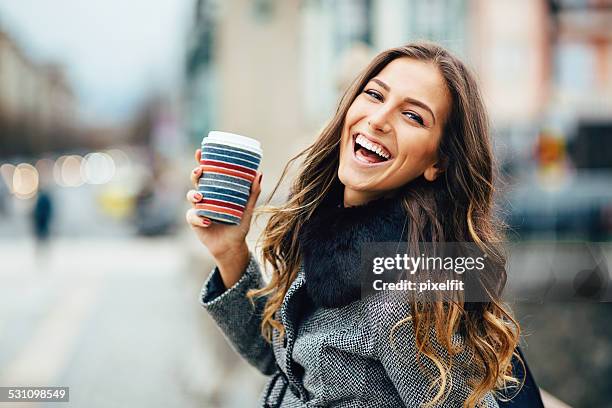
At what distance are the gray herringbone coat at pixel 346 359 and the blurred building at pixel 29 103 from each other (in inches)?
2167

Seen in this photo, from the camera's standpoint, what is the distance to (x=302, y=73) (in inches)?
362

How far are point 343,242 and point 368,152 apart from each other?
21 centimetres

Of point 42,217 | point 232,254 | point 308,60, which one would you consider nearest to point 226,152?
point 232,254

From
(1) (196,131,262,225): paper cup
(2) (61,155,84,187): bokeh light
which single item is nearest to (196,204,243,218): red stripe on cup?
(1) (196,131,262,225): paper cup

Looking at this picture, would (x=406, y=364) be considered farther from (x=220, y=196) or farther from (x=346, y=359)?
(x=220, y=196)

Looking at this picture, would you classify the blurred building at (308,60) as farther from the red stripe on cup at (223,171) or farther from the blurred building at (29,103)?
the blurred building at (29,103)

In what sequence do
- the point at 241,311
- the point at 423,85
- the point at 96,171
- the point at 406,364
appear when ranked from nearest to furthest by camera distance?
the point at 406,364, the point at 423,85, the point at 241,311, the point at 96,171

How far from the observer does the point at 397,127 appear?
1525 millimetres

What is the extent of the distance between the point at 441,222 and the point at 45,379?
486 cm

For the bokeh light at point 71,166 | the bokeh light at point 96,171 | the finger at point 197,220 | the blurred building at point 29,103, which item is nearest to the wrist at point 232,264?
the finger at point 197,220

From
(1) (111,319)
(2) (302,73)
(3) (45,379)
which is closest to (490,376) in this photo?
(3) (45,379)

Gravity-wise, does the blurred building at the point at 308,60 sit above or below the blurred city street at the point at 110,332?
above

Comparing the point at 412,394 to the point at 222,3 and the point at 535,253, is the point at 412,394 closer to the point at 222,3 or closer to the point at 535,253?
the point at 535,253

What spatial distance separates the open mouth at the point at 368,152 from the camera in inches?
60.8
